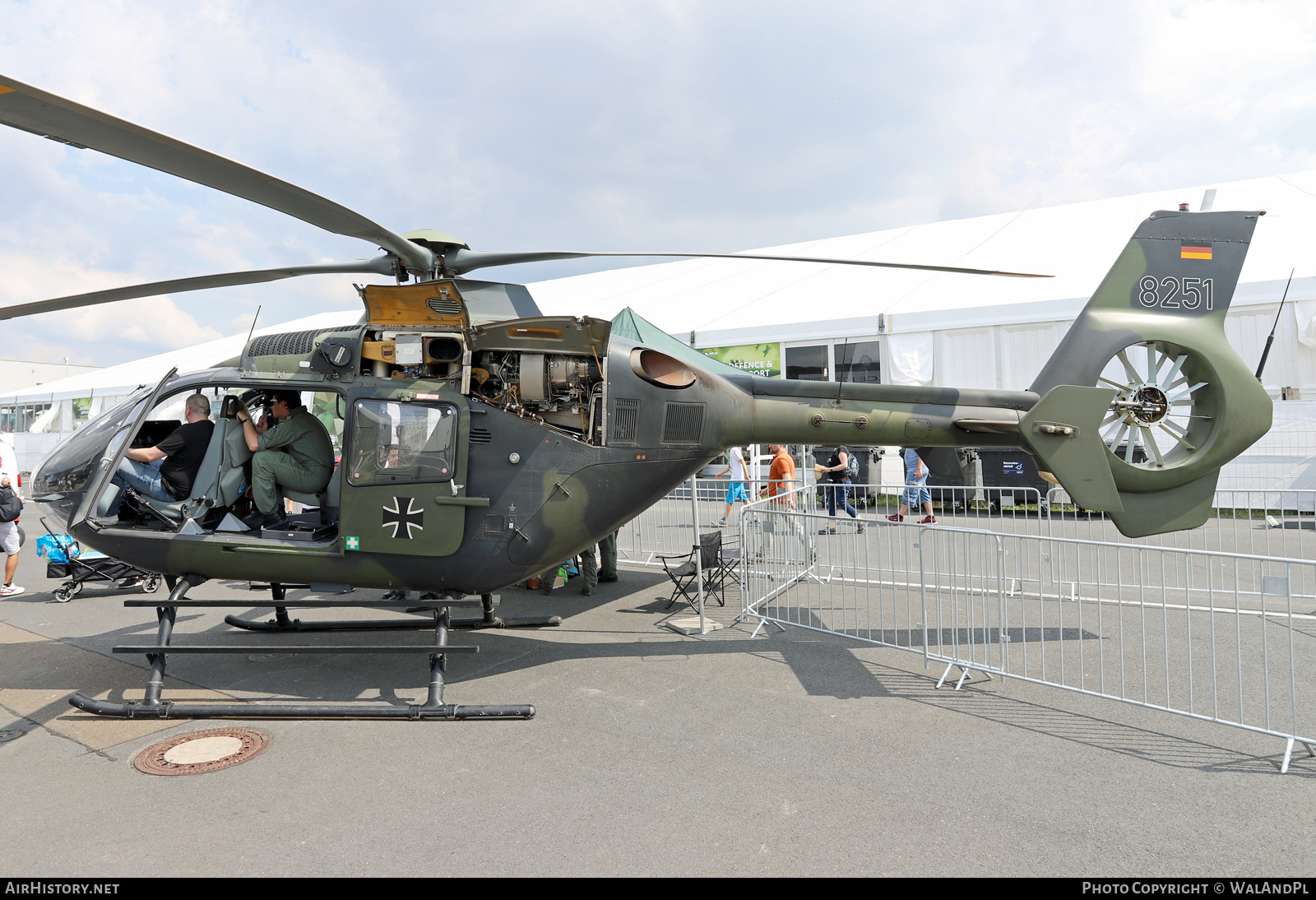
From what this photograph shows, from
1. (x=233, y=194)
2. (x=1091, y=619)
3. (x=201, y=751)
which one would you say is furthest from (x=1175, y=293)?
(x=201, y=751)

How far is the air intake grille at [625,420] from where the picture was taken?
18.2 ft

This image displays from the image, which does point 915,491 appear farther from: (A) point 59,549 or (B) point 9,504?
(B) point 9,504

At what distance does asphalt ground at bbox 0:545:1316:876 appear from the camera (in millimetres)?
3160

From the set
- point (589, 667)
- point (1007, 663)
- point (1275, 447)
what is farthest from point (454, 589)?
point (1275, 447)

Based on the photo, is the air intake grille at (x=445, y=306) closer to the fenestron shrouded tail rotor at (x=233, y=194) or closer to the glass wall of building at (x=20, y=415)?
the fenestron shrouded tail rotor at (x=233, y=194)

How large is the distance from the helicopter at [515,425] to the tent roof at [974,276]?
9964mm

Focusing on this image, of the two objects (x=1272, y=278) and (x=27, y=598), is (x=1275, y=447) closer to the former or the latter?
(x=1272, y=278)

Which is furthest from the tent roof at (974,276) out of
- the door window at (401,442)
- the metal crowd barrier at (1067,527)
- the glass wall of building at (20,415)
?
the glass wall of building at (20,415)

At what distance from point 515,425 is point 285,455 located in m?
2.06

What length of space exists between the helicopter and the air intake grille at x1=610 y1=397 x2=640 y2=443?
0.02m

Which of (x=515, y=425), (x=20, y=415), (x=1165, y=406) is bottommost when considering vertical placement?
(x=515, y=425)

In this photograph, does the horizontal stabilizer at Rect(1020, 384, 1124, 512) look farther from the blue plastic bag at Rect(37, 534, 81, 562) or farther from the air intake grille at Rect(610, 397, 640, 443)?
the blue plastic bag at Rect(37, 534, 81, 562)

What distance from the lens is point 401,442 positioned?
210 inches

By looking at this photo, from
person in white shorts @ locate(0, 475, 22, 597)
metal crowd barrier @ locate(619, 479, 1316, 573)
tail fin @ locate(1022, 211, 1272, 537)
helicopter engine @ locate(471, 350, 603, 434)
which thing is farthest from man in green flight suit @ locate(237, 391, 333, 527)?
tail fin @ locate(1022, 211, 1272, 537)
